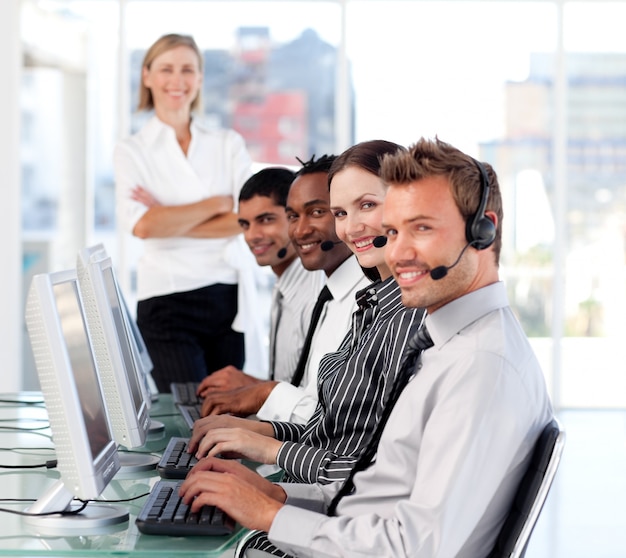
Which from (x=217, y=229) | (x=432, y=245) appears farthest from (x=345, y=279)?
(x=217, y=229)

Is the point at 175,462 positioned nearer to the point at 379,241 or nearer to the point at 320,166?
the point at 379,241

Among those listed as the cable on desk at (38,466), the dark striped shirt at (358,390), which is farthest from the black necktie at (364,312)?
the cable on desk at (38,466)

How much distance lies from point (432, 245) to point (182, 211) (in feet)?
8.63

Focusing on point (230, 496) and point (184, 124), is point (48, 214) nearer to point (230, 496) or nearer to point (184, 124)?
point (184, 124)

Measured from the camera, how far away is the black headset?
1720 millimetres

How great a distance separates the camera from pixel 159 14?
7.27 metres

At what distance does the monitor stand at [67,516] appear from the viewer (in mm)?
1850

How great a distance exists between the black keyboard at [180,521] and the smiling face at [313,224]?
3.87 ft

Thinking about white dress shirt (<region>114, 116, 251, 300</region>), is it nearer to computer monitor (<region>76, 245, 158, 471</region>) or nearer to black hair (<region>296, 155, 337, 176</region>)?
black hair (<region>296, 155, 337, 176</region>)

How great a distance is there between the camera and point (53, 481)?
7.50 feet

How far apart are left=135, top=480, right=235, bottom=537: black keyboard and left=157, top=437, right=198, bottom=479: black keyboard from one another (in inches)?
12.5

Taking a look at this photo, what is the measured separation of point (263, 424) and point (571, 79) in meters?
5.86

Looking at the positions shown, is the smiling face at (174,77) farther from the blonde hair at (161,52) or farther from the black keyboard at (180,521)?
the black keyboard at (180,521)

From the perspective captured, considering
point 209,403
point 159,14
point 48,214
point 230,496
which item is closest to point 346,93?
point 159,14
